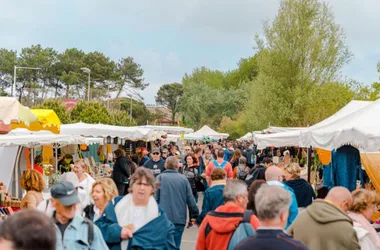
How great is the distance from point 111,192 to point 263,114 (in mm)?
38722

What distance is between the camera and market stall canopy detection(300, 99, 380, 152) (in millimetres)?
8656

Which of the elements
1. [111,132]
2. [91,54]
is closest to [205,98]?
[91,54]

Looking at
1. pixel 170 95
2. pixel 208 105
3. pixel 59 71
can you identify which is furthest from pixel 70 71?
pixel 170 95

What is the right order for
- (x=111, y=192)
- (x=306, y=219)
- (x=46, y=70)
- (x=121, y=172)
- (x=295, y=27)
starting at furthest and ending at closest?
1. (x=46, y=70)
2. (x=295, y=27)
3. (x=121, y=172)
4. (x=111, y=192)
5. (x=306, y=219)

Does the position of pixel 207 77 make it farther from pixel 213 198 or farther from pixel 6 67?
pixel 213 198

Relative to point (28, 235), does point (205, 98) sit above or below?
above

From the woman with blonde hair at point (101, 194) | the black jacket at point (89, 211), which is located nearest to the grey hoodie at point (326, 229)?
the woman with blonde hair at point (101, 194)

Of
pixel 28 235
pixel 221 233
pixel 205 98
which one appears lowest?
pixel 221 233

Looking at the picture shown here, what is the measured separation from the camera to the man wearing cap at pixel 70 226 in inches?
194

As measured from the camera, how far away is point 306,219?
18.3ft

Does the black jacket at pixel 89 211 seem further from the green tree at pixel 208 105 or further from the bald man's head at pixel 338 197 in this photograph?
the green tree at pixel 208 105

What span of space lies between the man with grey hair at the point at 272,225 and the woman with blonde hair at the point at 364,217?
185cm

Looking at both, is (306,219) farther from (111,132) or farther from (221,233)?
(111,132)

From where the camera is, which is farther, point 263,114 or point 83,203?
point 263,114
